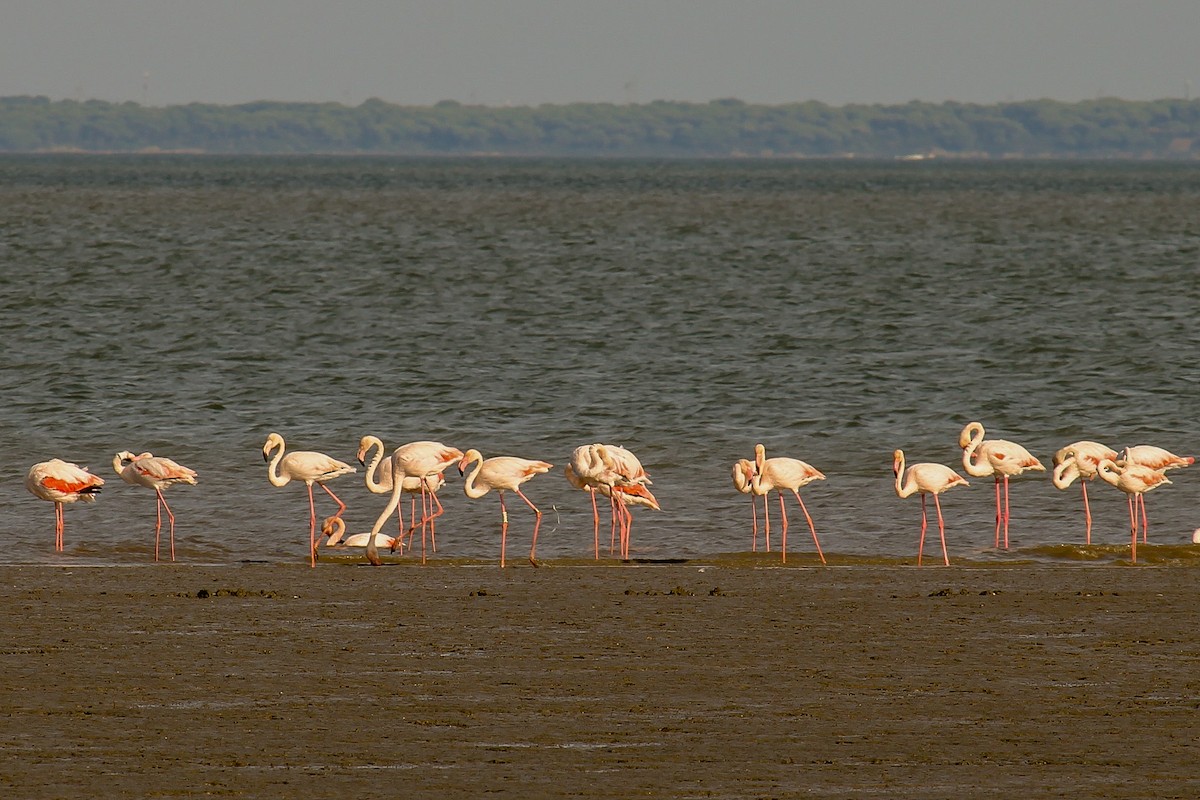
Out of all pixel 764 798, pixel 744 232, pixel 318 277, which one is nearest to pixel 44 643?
pixel 764 798

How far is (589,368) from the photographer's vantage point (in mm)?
33688

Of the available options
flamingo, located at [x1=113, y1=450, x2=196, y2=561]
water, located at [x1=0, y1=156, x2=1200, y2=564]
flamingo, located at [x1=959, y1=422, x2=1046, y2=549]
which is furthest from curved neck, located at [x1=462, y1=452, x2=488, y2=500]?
flamingo, located at [x1=959, y1=422, x2=1046, y2=549]

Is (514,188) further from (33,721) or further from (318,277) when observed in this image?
(33,721)

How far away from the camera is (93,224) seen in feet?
277

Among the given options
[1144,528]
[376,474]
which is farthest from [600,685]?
[1144,528]

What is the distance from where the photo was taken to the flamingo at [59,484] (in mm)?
17531

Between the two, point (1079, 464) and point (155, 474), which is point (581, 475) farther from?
point (1079, 464)

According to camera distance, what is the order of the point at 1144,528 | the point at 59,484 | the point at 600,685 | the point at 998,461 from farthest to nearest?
the point at 998,461
the point at 1144,528
the point at 59,484
the point at 600,685

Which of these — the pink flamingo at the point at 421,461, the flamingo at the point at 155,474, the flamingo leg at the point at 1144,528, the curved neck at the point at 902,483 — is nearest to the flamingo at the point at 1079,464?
the flamingo leg at the point at 1144,528

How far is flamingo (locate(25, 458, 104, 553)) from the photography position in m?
17.5

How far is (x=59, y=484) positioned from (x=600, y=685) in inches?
347

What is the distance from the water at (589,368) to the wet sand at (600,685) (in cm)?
325

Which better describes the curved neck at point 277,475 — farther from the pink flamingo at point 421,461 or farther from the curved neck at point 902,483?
the curved neck at point 902,483

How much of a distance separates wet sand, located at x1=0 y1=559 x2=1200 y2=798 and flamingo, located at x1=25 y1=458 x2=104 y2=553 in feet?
8.14
